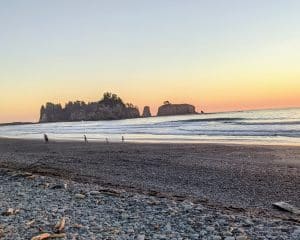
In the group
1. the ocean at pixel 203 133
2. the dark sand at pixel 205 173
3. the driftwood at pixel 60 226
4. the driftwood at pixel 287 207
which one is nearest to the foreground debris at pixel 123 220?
the driftwood at pixel 60 226

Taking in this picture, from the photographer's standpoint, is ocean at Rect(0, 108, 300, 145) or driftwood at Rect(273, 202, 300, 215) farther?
ocean at Rect(0, 108, 300, 145)

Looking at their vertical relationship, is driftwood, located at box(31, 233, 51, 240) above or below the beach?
above

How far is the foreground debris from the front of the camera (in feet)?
22.2

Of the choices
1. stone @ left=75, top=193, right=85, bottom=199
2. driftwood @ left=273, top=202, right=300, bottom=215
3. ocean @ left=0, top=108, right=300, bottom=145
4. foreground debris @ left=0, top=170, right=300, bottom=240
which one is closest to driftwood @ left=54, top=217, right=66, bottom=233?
foreground debris @ left=0, top=170, right=300, bottom=240

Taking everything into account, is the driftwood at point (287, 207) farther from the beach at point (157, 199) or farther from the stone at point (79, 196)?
the stone at point (79, 196)

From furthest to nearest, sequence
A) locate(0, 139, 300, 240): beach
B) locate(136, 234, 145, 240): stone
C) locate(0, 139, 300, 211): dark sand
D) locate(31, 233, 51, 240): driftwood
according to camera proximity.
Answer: locate(0, 139, 300, 211): dark sand, locate(0, 139, 300, 240): beach, locate(136, 234, 145, 240): stone, locate(31, 233, 51, 240): driftwood

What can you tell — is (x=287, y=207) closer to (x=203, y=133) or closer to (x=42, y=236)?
(x=42, y=236)

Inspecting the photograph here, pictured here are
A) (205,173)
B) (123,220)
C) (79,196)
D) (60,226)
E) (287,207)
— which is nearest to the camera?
(60,226)

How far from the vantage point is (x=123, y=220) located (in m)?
7.66

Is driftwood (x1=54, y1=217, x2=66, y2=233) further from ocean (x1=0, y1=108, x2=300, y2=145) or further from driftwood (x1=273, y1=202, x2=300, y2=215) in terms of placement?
ocean (x1=0, y1=108, x2=300, y2=145)

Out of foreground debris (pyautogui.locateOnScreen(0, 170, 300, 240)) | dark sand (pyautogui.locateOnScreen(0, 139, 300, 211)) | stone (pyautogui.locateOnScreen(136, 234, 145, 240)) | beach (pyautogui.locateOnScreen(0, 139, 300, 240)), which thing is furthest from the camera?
dark sand (pyautogui.locateOnScreen(0, 139, 300, 211))

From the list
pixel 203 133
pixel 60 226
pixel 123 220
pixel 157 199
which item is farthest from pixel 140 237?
pixel 203 133

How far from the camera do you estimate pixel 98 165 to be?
58.6ft

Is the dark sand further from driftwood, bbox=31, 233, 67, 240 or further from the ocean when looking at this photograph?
the ocean
